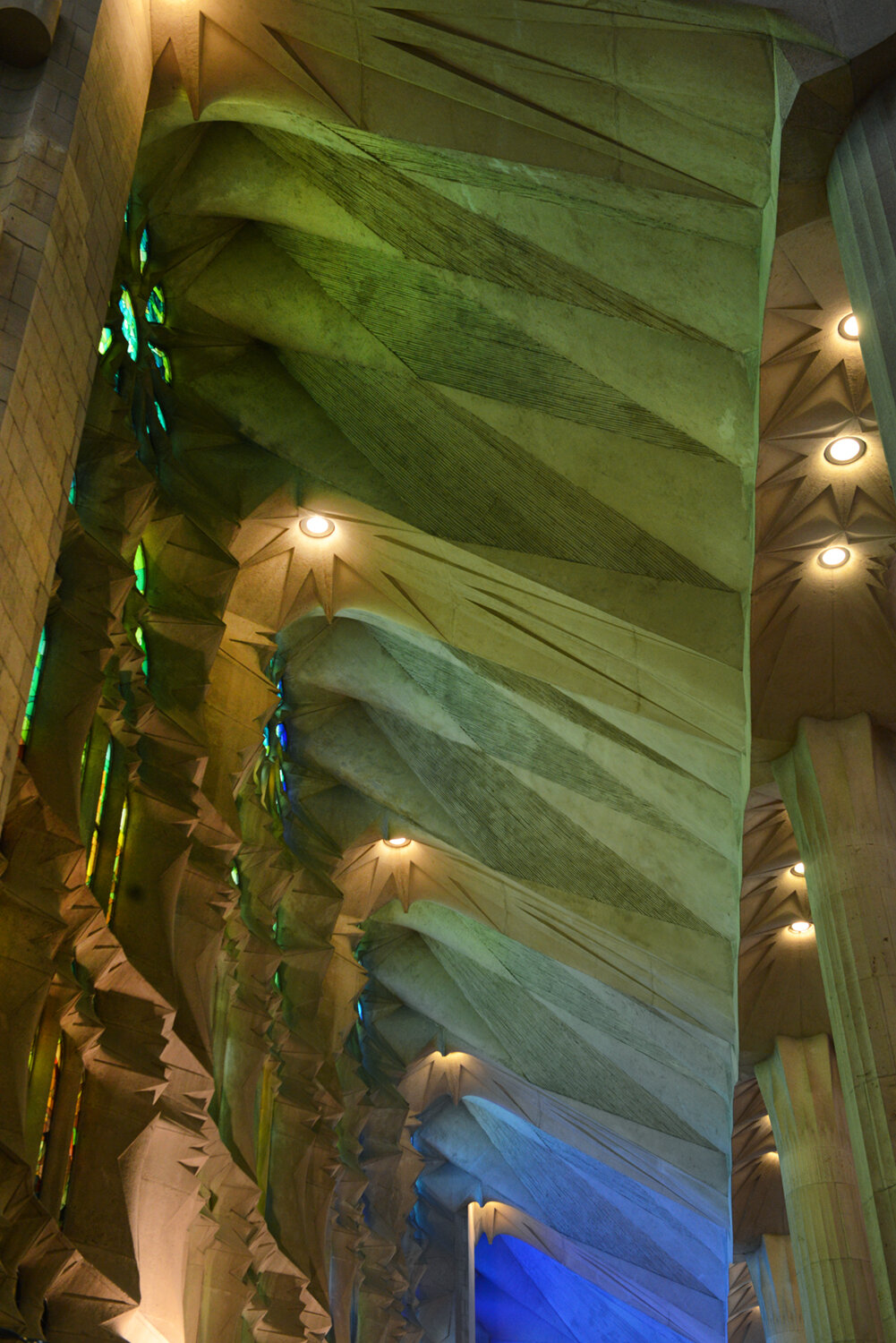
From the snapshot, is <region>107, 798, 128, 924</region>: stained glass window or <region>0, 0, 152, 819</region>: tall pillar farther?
<region>107, 798, 128, 924</region>: stained glass window

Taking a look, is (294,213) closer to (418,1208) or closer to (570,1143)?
(570,1143)

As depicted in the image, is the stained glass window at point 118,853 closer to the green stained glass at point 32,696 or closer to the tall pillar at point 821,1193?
the green stained glass at point 32,696

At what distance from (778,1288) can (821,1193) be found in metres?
7.35

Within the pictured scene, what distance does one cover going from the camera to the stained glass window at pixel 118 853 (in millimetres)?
10578

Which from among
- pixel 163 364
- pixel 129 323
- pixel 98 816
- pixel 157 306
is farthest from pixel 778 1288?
pixel 129 323

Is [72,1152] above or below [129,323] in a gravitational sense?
below

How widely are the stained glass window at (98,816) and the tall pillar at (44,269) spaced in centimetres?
445

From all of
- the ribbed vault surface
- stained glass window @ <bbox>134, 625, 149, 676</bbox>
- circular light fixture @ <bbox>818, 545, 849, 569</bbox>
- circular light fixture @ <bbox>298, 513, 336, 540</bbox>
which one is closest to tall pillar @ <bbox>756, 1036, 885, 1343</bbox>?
the ribbed vault surface

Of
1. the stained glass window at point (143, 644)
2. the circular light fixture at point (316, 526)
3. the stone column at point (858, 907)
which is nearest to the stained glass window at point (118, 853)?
the stained glass window at point (143, 644)

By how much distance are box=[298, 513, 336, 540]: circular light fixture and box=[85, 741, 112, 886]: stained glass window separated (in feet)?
9.30

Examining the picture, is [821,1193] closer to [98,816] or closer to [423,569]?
[423,569]

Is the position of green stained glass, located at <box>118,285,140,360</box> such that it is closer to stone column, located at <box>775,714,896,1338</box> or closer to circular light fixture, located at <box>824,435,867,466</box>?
circular light fixture, located at <box>824,435,867,466</box>

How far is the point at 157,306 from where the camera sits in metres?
11.3

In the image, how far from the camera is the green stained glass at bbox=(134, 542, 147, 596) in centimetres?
1148
